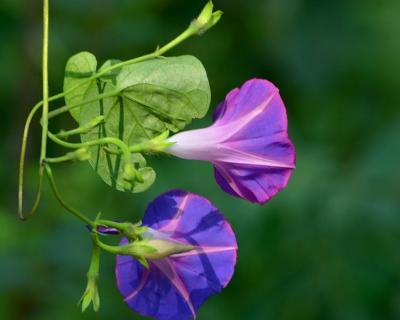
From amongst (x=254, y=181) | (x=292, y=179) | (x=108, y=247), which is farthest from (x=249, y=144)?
(x=292, y=179)

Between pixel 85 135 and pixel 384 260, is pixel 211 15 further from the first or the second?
pixel 384 260

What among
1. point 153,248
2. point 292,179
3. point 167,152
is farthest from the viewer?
point 292,179

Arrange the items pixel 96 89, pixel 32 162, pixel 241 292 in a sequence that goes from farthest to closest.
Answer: pixel 32 162 < pixel 241 292 < pixel 96 89

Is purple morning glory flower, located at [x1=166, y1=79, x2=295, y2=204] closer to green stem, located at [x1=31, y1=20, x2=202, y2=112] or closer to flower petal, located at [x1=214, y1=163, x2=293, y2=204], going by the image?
flower petal, located at [x1=214, y1=163, x2=293, y2=204]

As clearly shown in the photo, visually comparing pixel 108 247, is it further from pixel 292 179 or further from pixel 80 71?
pixel 292 179

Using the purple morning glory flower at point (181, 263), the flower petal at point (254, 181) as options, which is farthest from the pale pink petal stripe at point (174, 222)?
the flower petal at point (254, 181)

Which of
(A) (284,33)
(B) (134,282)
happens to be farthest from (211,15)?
(A) (284,33)

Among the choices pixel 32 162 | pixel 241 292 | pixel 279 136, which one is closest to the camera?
pixel 279 136
